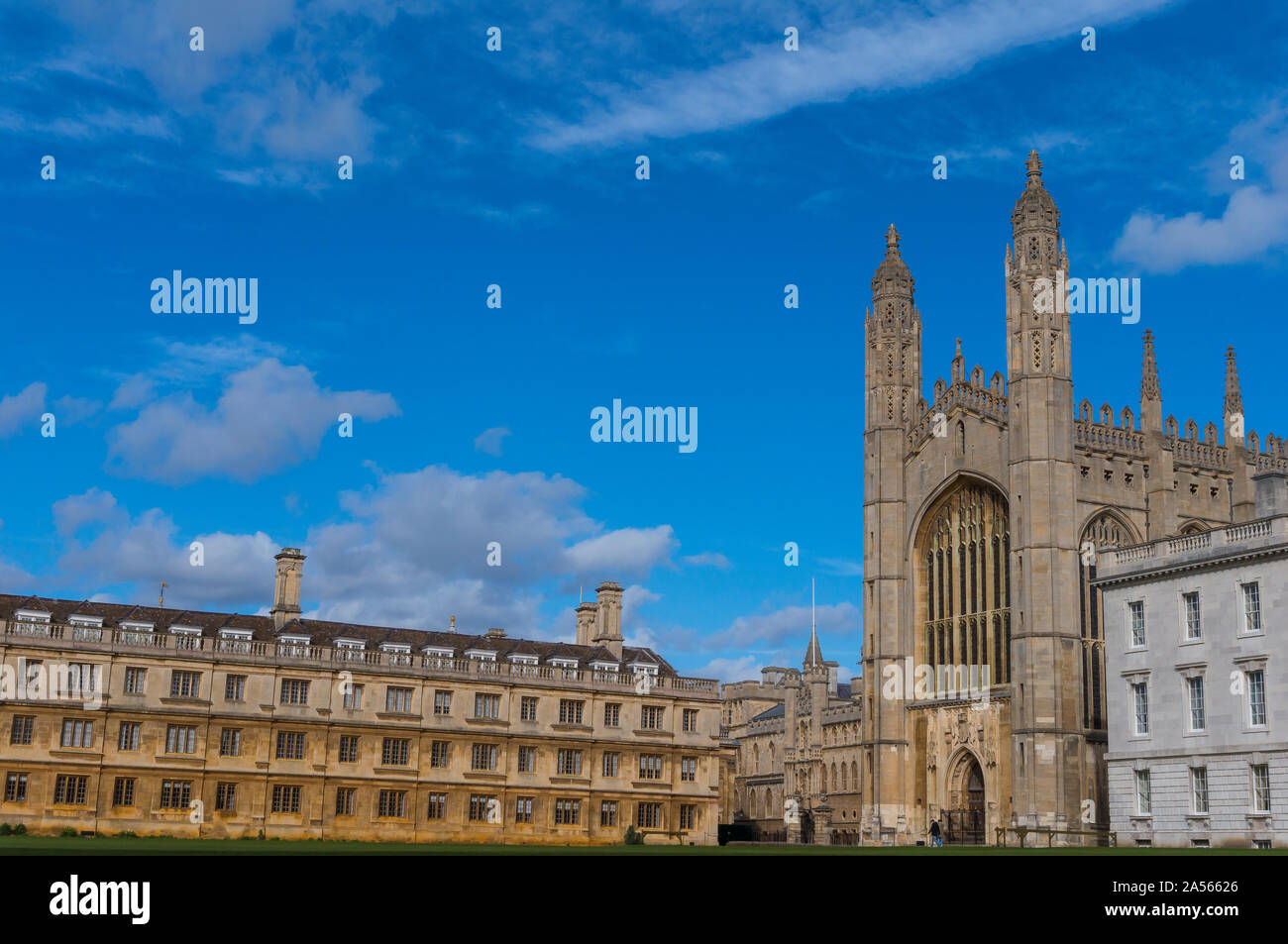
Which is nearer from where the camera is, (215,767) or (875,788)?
(215,767)

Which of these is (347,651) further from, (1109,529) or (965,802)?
(1109,529)

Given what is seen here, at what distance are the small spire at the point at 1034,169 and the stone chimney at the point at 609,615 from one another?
92.9ft

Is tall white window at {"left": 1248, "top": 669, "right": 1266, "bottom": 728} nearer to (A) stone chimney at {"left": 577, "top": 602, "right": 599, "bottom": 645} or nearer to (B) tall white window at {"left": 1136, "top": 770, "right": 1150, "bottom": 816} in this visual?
(B) tall white window at {"left": 1136, "top": 770, "right": 1150, "bottom": 816}

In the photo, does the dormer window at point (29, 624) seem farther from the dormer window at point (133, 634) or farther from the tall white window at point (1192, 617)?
the tall white window at point (1192, 617)

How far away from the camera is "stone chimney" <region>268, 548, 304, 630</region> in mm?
65062

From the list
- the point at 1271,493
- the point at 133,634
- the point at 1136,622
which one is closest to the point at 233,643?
the point at 133,634

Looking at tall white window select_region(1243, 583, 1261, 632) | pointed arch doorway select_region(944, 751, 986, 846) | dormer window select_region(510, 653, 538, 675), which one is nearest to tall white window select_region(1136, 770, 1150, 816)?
tall white window select_region(1243, 583, 1261, 632)

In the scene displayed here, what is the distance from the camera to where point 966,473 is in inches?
2640

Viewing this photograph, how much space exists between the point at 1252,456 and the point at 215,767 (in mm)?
50066

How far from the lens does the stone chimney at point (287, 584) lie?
65.1m
